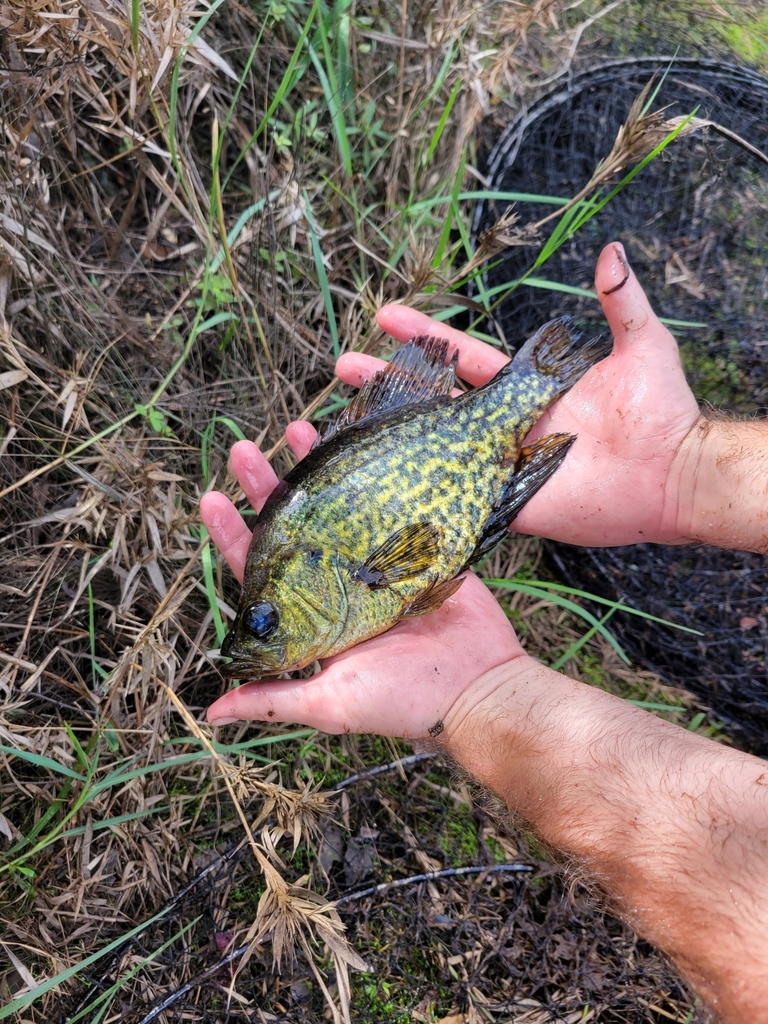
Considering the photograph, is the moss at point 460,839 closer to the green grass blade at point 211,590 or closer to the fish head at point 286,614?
the fish head at point 286,614

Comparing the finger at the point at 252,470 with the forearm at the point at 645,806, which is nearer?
the forearm at the point at 645,806

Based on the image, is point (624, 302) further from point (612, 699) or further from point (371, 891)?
point (371, 891)

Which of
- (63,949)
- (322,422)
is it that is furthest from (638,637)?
(63,949)

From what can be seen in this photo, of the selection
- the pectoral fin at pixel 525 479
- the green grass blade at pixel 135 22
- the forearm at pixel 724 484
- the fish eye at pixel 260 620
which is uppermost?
the green grass blade at pixel 135 22

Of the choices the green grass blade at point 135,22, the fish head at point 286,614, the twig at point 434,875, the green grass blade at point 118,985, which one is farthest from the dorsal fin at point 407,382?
the green grass blade at point 118,985

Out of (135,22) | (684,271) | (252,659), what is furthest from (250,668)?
(684,271)

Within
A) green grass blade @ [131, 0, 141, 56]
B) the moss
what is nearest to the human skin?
the moss
